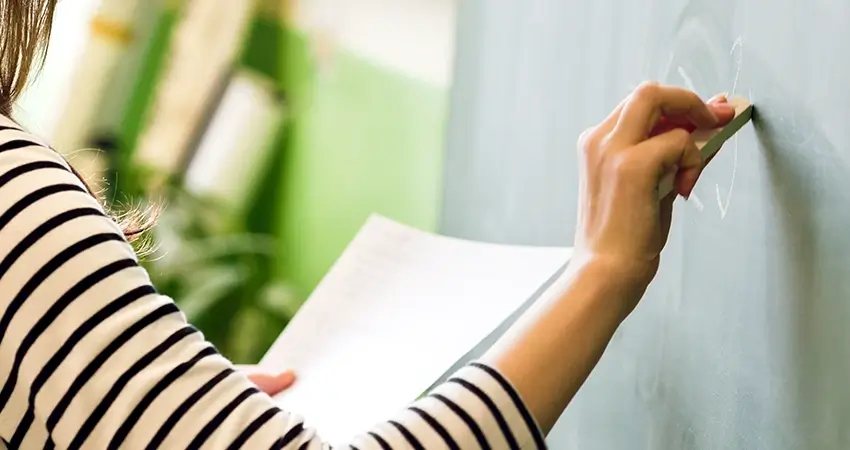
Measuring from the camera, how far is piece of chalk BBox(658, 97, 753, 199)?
521 millimetres

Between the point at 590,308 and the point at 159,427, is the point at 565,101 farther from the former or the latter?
the point at 159,427

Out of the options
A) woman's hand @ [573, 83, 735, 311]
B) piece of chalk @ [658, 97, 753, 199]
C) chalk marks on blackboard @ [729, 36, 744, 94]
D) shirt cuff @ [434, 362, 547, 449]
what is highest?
chalk marks on blackboard @ [729, 36, 744, 94]

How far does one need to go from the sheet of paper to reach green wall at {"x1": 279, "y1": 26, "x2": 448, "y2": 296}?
0.41 metres

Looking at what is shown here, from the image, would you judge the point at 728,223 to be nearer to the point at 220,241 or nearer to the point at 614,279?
the point at 614,279

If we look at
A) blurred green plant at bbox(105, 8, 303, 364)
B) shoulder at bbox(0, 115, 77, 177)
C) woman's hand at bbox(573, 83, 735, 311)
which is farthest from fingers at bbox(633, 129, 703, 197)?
blurred green plant at bbox(105, 8, 303, 364)

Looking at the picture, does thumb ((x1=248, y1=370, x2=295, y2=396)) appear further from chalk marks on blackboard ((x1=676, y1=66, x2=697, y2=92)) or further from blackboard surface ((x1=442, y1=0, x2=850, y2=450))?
chalk marks on blackboard ((x1=676, y1=66, x2=697, y2=92))

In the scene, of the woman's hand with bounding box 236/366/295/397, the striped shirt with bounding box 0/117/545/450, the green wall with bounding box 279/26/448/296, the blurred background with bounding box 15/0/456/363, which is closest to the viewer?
the striped shirt with bounding box 0/117/545/450

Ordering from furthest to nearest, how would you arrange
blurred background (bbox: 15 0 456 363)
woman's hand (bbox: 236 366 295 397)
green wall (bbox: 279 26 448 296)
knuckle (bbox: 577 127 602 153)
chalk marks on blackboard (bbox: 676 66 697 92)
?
1. blurred background (bbox: 15 0 456 363)
2. green wall (bbox: 279 26 448 296)
3. woman's hand (bbox: 236 366 295 397)
4. chalk marks on blackboard (bbox: 676 66 697 92)
5. knuckle (bbox: 577 127 602 153)

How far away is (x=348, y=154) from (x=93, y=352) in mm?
1127

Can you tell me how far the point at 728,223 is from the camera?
1.94ft

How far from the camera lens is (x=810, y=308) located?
0.51m

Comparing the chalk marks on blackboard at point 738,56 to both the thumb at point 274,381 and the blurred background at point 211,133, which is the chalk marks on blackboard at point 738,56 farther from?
the blurred background at point 211,133

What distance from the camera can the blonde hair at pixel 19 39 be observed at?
0.59 metres

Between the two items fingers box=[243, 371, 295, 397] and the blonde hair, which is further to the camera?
fingers box=[243, 371, 295, 397]
